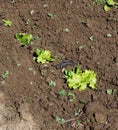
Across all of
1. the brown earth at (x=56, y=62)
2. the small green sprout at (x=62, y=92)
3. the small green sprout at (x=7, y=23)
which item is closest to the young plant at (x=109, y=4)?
the brown earth at (x=56, y=62)

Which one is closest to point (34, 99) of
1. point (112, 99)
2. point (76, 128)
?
point (76, 128)

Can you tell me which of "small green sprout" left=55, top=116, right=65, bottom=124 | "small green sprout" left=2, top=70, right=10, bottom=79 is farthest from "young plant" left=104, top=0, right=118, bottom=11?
"small green sprout" left=55, top=116, right=65, bottom=124

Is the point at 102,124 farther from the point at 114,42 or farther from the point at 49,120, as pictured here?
the point at 114,42

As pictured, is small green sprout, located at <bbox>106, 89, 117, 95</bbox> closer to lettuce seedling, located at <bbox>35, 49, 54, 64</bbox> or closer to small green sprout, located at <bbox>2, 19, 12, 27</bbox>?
lettuce seedling, located at <bbox>35, 49, 54, 64</bbox>

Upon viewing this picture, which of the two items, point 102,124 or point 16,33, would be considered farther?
point 16,33

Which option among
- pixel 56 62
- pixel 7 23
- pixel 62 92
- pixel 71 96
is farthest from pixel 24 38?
pixel 71 96

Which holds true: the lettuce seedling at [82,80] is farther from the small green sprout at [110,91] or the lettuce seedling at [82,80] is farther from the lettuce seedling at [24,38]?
the lettuce seedling at [24,38]
